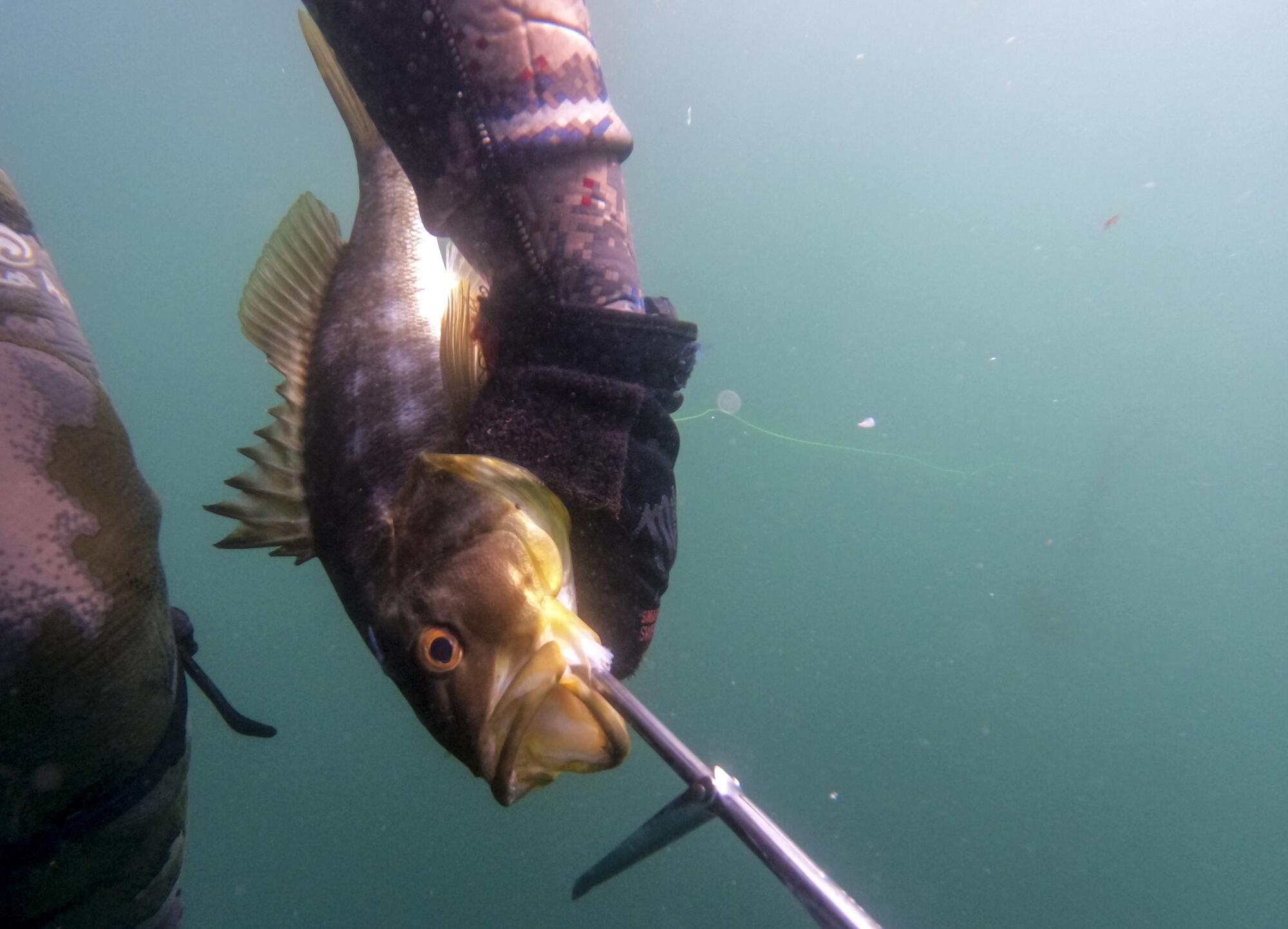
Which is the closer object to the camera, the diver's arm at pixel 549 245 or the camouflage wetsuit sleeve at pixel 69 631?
the diver's arm at pixel 549 245

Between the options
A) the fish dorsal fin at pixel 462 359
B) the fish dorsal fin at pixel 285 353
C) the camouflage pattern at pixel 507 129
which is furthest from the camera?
the fish dorsal fin at pixel 285 353

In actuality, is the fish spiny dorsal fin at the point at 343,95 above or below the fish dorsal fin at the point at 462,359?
above

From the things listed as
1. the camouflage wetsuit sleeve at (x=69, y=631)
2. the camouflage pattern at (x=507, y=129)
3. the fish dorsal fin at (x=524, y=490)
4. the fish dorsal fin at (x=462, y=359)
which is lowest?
the camouflage wetsuit sleeve at (x=69, y=631)

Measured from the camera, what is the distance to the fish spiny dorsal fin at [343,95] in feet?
7.25

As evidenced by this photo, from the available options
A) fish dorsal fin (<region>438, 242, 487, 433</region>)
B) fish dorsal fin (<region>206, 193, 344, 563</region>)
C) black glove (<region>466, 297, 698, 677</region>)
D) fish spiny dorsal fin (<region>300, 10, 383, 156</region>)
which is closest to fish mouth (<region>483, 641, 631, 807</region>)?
black glove (<region>466, 297, 698, 677</region>)

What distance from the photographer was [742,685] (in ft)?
62.0

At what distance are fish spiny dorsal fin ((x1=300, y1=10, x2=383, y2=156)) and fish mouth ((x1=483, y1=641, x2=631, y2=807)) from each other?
1.98 meters

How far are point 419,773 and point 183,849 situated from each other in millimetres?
15944

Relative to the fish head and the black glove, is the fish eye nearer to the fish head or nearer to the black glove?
the fish head

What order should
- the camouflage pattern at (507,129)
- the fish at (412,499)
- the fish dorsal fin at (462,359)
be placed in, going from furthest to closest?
1. the fish dorsal fin at (462,359)
2. the fish at (412,499)
3. the camouflage pattern at (507,129)

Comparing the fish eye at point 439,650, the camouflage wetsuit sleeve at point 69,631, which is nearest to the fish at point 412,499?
the fish eye at point 439,650

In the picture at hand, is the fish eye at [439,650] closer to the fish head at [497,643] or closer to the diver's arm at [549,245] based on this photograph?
the fish head at [497,643]

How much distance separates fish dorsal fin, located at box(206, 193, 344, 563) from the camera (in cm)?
171

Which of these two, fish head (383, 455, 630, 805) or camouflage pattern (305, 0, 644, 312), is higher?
camouflage pattern (305, 0, 644, 312)
